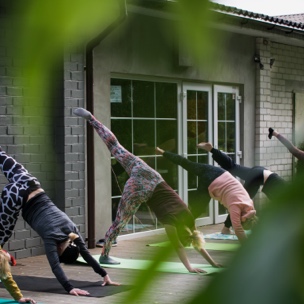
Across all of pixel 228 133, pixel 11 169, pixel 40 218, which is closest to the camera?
pixel 228 133

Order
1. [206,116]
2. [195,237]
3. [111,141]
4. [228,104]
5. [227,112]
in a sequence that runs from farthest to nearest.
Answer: [111,141] → [227,112] → [228,104] → [206,116] → [195,237]

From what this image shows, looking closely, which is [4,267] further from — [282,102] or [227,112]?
[282,102]

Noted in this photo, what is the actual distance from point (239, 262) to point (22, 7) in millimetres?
214

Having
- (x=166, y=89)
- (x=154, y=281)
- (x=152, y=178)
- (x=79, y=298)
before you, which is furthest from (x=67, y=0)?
(x=152, y=178)

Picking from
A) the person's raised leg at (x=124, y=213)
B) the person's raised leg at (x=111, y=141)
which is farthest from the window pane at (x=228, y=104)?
the person's raised leg at (x=124, y=213)

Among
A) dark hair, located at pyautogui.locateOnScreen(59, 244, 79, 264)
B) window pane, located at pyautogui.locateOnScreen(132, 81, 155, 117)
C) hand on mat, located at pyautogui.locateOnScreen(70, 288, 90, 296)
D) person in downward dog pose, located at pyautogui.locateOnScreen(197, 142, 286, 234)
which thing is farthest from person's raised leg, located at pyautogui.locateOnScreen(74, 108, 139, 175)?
person in downward dog pose, located at pyautogui.locateOnScreen(197, 142, 286, 234)

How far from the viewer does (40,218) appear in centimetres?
678

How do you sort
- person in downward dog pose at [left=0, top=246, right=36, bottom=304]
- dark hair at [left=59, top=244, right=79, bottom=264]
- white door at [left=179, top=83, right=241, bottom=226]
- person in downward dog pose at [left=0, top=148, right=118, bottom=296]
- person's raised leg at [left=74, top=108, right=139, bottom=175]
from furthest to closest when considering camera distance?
person's raised leg at [left=74, top=108, right=139, bottom=175] → dark hair at [left=59, top=244, right=79, bottom=264] → person in downward dog pose at [left=0, top=148, right=118, bottom=296] → person in downward dog pose at [left=0, top=246, right=36, bottom=304] → white door at [left=179, top=83, right=241, bottom=226]

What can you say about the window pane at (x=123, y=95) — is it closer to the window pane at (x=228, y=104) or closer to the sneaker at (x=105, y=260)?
the window pane at (x=228, y=104)

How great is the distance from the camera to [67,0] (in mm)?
436

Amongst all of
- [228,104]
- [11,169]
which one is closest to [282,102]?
[228,104]

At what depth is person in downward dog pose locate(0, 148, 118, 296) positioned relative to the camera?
6566 millimetres

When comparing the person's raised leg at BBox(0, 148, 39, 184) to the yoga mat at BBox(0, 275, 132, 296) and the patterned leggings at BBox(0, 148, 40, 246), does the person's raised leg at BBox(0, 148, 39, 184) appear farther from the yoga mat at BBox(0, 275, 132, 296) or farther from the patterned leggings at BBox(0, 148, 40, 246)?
the yoga mat at BBox(0, 275, 132, 296)

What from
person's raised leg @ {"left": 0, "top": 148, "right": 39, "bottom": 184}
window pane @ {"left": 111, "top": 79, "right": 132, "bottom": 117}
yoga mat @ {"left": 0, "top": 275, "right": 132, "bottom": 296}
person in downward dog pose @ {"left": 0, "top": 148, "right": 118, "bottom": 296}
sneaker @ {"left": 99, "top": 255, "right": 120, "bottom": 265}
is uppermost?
window pane @ {"left": 111, "top": 79, "right": 132, "bottom": 117}
